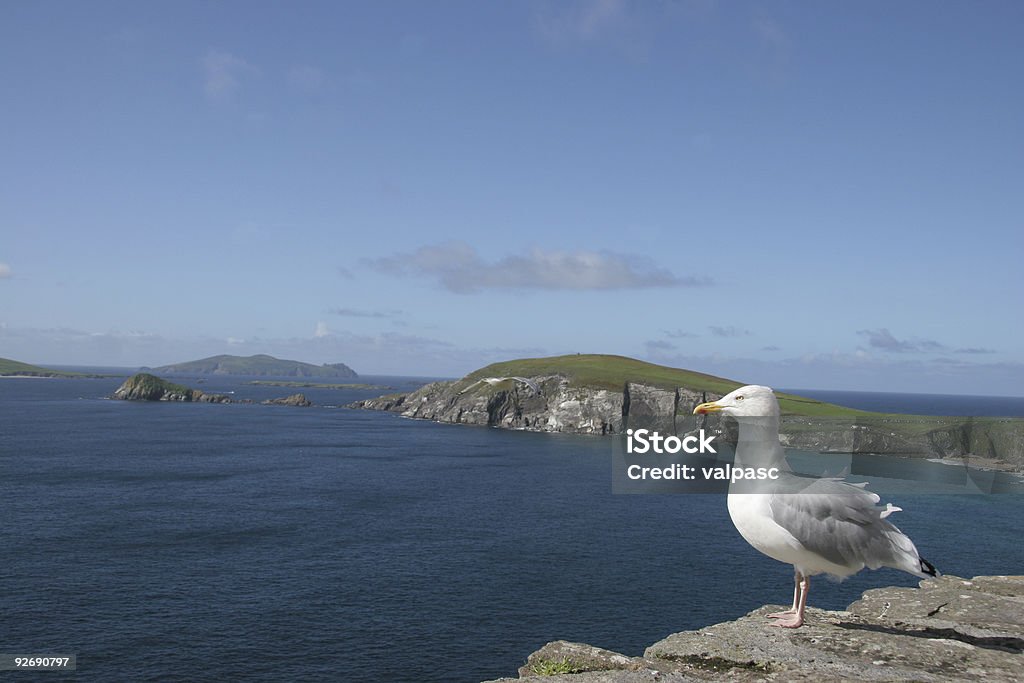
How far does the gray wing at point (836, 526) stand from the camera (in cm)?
893

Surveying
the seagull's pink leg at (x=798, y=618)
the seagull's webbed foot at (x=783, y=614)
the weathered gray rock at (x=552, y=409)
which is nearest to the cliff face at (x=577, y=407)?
the weathered gray rock at (x=552, y=409)

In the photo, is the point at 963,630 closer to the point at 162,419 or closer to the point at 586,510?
the point at 586,510

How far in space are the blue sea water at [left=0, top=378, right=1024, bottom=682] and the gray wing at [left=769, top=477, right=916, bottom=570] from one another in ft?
103

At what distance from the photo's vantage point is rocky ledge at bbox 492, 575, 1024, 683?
7762mm

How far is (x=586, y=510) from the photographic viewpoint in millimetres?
79438

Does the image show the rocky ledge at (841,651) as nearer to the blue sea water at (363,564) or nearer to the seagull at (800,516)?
the seagull at (800,516)

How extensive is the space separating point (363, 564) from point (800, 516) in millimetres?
51513

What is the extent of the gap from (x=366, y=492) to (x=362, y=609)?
41.2 m

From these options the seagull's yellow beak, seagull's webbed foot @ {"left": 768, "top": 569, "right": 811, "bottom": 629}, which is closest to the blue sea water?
seagull's webbed foot @ {"left": 768, "top": 569, "right": 811, "bottom": 629}

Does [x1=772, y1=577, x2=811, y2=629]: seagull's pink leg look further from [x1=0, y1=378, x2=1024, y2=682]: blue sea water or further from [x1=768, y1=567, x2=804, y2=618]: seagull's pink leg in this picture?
[x1=0, y1=378, x2=1024, y2=682]: blue sea water

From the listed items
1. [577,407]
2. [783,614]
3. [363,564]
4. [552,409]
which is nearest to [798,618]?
[783,614]

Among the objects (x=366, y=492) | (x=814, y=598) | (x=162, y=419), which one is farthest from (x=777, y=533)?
(x=162, y=419)

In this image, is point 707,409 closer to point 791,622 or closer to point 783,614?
point 791,622

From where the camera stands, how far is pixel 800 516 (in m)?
8.91
